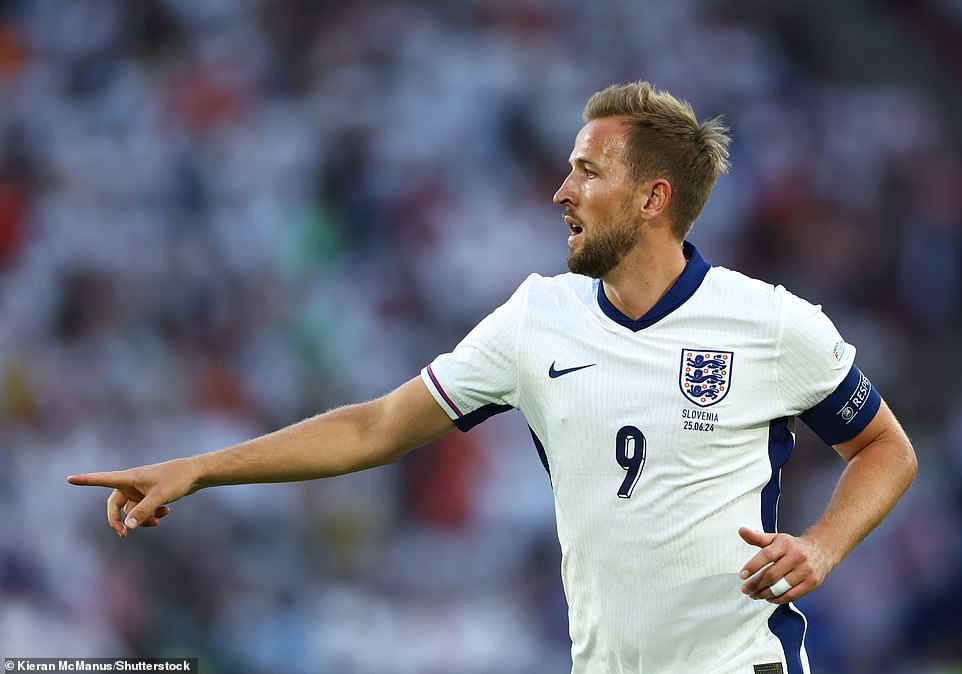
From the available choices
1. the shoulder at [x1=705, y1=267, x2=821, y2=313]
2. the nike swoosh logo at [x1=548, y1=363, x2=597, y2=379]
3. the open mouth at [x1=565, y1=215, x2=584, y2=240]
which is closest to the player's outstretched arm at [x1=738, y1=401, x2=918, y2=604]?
the shoulder at [x1=705, y1=267, x2=821, y2=313]

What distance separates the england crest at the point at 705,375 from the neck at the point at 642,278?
0.24m

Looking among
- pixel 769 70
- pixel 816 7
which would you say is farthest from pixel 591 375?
pixel 816 7

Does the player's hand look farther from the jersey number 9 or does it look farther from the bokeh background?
the bokeh background

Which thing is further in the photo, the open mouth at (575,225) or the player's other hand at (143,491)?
the open mouth at (575,225)

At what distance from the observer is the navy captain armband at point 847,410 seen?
13.4 ft

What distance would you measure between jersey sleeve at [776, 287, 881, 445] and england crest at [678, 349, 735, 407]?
0.16 metres

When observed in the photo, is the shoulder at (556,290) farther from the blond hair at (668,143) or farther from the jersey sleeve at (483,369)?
the blond hair at (668,143)

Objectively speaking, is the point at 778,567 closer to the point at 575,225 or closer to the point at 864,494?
the point at 864,494

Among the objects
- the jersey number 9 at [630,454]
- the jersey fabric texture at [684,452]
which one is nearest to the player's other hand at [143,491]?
the jersey fabric texture at [684,452]

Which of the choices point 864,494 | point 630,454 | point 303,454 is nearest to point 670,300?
point 630,454

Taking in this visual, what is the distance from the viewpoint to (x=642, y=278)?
426 centimetres

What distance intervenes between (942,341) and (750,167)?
6.23ft

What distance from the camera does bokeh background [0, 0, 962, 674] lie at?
8.80 meters

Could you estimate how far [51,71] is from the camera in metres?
12.0
